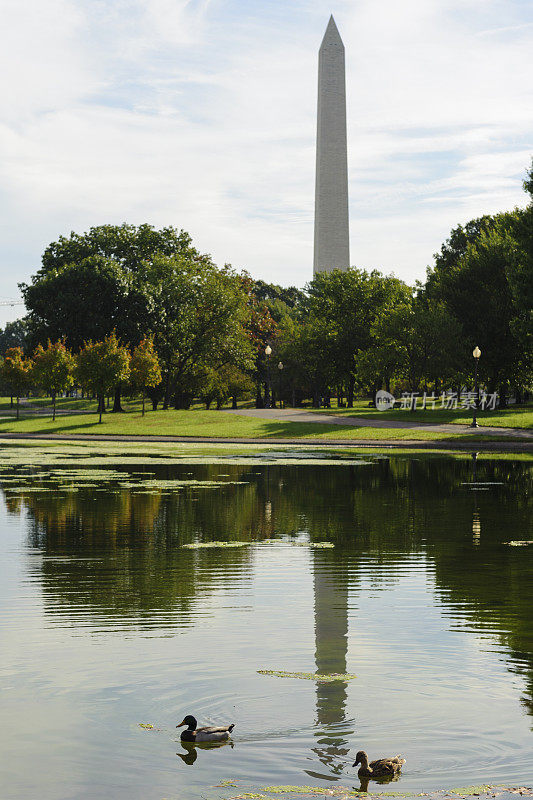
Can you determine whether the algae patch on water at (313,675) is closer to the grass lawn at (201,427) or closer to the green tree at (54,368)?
the grass lawn at (201,427)

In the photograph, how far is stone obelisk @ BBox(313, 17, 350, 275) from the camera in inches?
2537

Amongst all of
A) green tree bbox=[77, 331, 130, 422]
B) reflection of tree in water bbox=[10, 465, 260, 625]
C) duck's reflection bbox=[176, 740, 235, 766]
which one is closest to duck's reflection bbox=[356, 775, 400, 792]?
duck's reflection bbox=[176, 740, 235, 766]

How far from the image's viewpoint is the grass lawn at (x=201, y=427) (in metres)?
46.4

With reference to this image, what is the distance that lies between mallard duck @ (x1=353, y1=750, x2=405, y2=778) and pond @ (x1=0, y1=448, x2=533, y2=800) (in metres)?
0.08

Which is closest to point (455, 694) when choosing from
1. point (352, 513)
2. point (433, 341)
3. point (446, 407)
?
point (352, 513)

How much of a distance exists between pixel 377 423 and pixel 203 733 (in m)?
46.8

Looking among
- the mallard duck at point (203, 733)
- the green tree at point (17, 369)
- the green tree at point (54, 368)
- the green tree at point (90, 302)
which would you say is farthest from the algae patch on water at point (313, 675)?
the green tree at point (90, 302)

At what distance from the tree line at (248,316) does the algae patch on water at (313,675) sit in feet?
145

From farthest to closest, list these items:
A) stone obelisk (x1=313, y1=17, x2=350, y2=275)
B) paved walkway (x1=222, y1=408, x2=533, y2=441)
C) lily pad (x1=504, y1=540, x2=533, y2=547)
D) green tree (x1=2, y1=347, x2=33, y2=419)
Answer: stone obelisk (x1=313, y1=17, x2=350, y2=275) → green tree (x1=2, y1=347, x2=33, y2=419) → paved walkway (x1=222, y1=408, x2=533, y2=441) → lily pad (x1=504, y1=540, x2=533, y2=547)

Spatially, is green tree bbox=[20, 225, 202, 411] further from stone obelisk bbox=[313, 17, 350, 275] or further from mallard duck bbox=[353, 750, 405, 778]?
mallard duck bbox=[353, 750, 405, 778]

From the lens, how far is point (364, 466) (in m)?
30.8

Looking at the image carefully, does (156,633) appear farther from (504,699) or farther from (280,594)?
(504,699)

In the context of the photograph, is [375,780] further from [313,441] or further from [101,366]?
[101,366]

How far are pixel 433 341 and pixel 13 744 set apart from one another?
181ft
